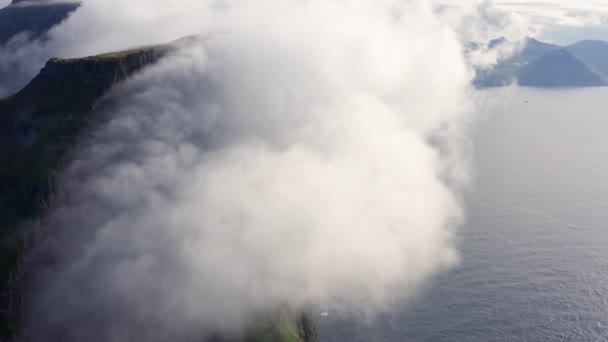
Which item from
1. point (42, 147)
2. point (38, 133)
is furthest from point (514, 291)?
point (38, 133)

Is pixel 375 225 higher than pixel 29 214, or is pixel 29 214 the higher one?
pixel 29 214

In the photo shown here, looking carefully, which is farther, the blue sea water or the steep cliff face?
the steep cliff face

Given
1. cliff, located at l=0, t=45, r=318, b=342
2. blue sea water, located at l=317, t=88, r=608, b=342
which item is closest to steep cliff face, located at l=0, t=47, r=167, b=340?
cliff, located at l=0, t=45, r=318, b=342

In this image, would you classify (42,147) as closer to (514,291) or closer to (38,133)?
(38,133)

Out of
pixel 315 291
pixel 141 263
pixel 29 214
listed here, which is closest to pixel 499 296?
pixel 315 291

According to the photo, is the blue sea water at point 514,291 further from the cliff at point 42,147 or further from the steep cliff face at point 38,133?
the steep cliff face at point 38,133

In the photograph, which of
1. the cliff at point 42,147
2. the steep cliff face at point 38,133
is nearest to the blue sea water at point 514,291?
the cliff at point 42,147

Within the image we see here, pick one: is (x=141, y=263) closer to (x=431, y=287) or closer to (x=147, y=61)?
(x=431, y=287)

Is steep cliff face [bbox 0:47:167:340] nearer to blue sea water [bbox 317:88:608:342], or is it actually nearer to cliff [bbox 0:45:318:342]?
cliff [bbox 0:45:318:342]
